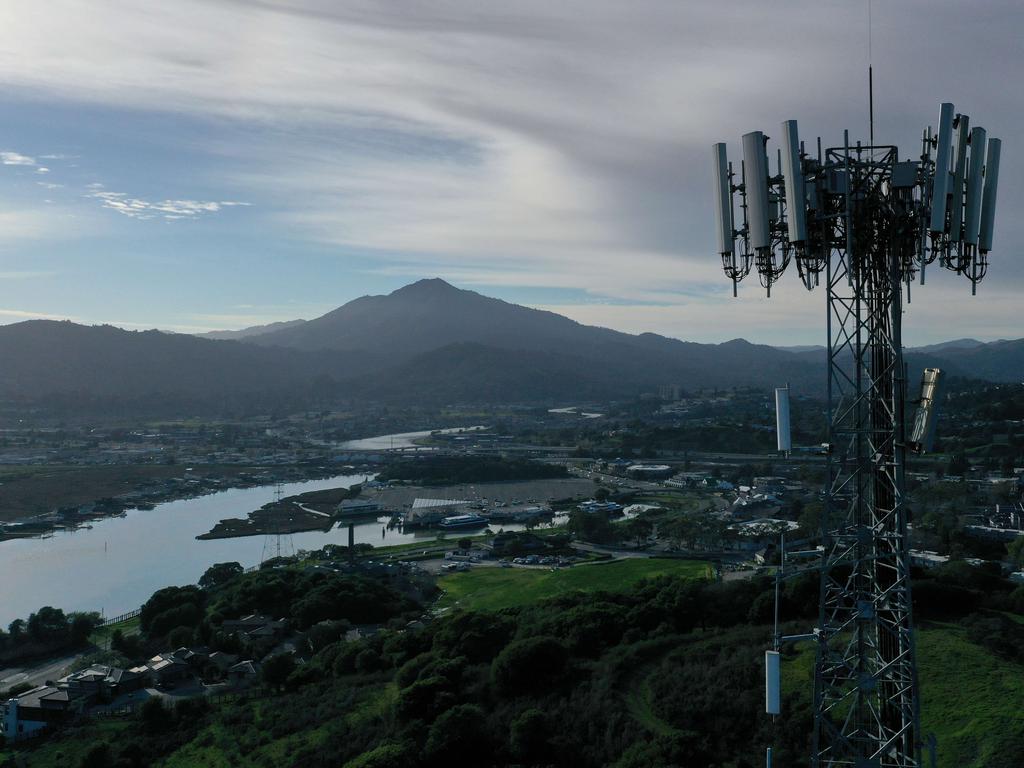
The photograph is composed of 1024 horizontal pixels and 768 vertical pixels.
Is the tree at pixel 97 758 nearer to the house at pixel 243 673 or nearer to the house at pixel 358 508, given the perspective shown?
the house at pixel 243 673

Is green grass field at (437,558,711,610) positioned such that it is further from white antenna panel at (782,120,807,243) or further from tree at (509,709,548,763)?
white antenna panel at (782,120,807,243)

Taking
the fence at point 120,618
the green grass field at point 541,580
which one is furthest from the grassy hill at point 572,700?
the fence at point 120,618

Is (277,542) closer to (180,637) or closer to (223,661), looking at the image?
(180,637)

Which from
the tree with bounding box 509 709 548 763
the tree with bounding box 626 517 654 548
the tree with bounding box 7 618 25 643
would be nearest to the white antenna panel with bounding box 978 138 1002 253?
the tree with bounding box 509 709 548 763

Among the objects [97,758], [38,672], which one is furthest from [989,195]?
[38,672]

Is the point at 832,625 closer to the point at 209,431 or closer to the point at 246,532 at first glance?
the point at 246,532

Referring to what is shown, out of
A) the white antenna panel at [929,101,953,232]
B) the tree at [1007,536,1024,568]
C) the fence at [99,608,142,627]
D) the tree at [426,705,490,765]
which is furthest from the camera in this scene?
the fence at [99,608,142,627]
